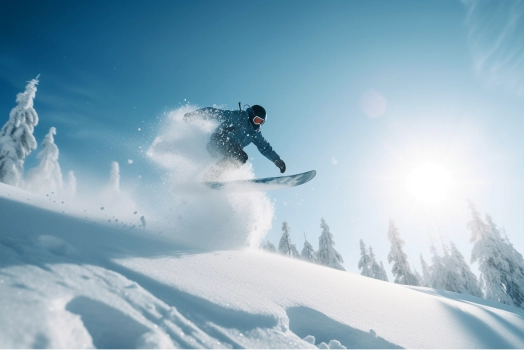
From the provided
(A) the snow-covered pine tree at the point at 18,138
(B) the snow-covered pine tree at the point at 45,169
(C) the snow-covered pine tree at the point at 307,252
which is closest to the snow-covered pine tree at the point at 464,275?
(C) the snow-covered pine tree at the point at 307,252

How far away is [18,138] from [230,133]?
64.0 feet

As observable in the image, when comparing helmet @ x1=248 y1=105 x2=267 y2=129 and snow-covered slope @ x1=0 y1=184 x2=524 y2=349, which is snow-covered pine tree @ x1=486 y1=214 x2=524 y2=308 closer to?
snow-covered slope @ x1=0 y1=184 x2=524 y2=349

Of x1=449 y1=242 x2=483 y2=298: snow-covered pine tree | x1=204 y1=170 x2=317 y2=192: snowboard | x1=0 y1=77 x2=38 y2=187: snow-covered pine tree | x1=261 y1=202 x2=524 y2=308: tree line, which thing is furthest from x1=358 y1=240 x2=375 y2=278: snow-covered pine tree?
x1=0 y1=77 x2=38 y2=187: snow-covered pine tree

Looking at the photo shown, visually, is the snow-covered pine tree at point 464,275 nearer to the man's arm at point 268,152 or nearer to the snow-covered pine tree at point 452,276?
the snow-covered pine tree at point 452,276

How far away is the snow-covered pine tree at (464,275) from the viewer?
2381cm

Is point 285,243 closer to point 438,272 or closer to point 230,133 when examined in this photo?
point 438,272

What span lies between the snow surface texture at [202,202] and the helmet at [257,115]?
1355mm

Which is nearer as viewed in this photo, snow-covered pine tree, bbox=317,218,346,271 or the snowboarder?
the snowboarder

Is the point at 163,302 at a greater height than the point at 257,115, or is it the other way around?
the point at 257,115

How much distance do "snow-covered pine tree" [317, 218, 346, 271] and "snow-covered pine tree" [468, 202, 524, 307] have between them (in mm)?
12660

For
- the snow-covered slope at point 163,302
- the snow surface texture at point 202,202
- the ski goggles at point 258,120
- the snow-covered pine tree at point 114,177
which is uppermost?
the snow-covered pine tree at point 114,177

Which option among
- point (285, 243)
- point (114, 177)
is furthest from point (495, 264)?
point (114, 177)

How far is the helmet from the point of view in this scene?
7.26 meters

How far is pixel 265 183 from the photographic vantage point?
7.62 metres
